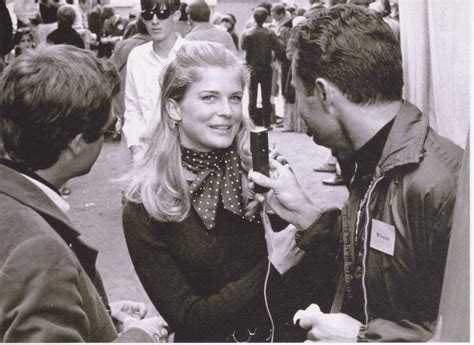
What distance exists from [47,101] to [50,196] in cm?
18

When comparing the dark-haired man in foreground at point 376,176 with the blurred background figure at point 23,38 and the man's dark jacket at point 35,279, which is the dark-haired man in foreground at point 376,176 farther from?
the blurred background figure at point 23,38

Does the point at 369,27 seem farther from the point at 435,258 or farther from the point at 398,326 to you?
the point at 398,326

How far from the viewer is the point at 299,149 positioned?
7.62 metres

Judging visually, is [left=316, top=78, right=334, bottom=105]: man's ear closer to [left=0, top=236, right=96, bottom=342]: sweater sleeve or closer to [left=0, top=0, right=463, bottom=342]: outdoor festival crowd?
[left=0, top=0, right=463, bottom=342]: outdoor festival crowd

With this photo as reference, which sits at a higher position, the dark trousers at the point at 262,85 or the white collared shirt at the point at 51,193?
→ the white collared shirt at the point at 51,193

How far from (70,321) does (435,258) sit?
697 millimetres

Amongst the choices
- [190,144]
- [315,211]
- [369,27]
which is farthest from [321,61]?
[190,144]

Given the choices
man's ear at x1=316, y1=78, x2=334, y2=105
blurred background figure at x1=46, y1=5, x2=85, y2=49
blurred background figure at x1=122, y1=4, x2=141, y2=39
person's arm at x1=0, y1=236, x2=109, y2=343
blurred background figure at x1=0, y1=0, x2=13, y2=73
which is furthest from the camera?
blurred background figure at x1=122, y1=4, x2=141, y2=39

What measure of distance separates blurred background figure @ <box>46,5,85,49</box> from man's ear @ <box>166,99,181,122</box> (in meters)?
3.70

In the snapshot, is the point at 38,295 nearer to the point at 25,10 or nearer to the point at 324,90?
the point at 324,90

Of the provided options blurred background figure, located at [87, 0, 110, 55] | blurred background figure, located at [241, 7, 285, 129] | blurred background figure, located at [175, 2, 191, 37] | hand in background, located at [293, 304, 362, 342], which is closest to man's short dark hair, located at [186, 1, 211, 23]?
blurred background figure, located at [175, 2, 191, 37]

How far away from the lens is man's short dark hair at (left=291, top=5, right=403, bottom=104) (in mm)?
1470

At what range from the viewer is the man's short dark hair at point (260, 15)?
827cm

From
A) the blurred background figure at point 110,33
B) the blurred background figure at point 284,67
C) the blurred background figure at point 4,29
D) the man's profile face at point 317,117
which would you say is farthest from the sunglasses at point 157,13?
the blurred background figure at point 284,67
